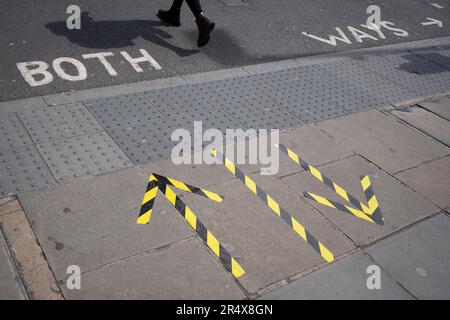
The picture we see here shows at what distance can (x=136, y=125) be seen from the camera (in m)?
5.08

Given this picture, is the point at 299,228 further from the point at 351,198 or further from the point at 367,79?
the point at 367,79

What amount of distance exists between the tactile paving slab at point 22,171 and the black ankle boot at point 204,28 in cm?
327

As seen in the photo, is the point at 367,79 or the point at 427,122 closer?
the point at 427,122

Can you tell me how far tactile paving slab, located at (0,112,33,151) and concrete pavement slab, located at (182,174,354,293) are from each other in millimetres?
1834

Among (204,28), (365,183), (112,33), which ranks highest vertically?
(204,28)

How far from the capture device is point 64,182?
Answer: 4.13 metres

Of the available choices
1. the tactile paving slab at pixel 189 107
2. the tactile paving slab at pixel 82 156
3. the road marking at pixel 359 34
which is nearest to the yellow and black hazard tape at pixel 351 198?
the tactile paving slab at pixel 189 107

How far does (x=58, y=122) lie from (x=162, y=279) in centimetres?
251

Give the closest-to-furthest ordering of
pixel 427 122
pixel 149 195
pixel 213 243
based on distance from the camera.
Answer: pixel 213 243
pixel 149 195
pixel 427 122

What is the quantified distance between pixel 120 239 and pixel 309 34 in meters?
5.99

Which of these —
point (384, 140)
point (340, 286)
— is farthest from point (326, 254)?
point (384, 140)

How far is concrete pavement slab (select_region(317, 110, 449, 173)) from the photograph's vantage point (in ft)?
17.0
